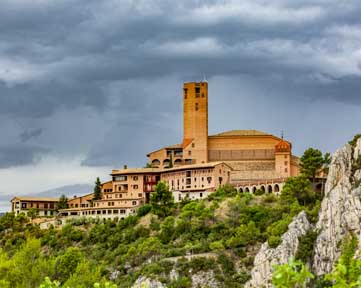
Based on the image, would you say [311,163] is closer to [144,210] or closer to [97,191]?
[144,210]

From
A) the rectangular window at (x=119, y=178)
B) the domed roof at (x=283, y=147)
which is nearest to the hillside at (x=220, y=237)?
the rectangular window at (x=119, y=178)

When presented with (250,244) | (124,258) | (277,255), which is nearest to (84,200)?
(124,258)

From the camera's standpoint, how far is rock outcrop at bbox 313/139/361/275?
88.5 metres

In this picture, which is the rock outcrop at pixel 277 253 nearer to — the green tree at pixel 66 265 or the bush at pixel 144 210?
the green tree at pixel 66 265

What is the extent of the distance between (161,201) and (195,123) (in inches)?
679

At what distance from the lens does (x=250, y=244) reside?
101 meters

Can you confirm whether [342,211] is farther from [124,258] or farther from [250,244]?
[124,258]

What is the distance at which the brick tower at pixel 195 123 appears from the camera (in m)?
128

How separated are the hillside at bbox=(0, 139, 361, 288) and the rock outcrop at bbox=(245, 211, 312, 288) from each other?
0.36 feet

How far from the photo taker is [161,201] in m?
117

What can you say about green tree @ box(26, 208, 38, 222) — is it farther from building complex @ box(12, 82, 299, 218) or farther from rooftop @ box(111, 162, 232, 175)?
rooftop @ box(111, 162, 232, 175)

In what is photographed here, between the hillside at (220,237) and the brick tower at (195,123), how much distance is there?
12.5 metres

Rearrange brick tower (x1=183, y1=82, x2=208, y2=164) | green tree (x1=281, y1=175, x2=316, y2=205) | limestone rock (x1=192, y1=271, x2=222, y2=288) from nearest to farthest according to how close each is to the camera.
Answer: limestone rock (x1=192, y1=271, x2=222, y2=288) → green tree (x1=281, y1=175, x2=316, y2=205) → brick tower (x1=183, y1=82, x2=208, y2=164)

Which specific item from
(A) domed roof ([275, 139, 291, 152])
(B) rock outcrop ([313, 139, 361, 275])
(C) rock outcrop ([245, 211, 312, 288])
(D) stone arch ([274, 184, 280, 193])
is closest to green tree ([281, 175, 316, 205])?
(D) stone arch ([274, 184, 280, 193])
